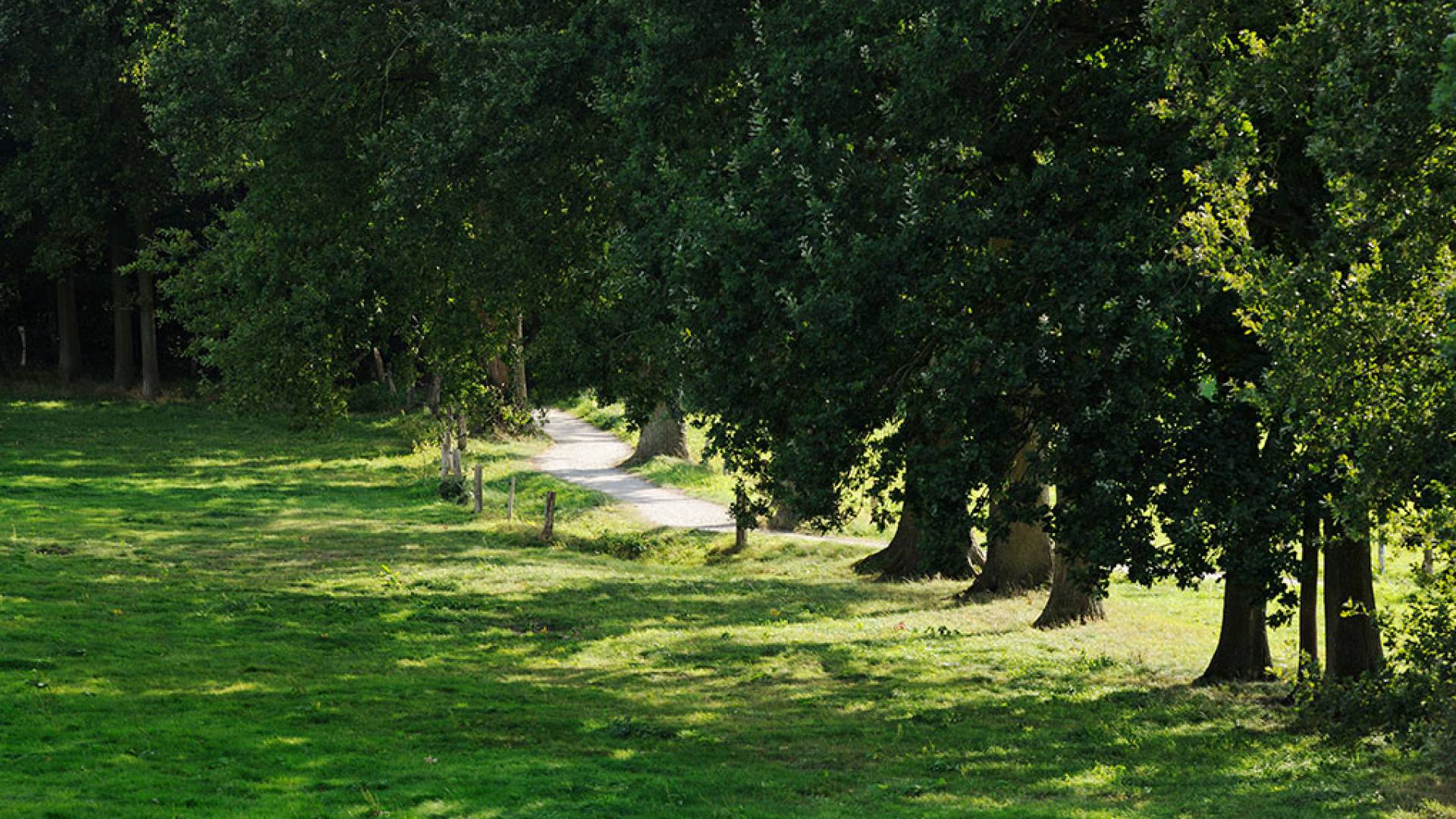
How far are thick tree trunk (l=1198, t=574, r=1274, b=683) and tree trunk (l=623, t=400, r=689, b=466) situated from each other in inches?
1159

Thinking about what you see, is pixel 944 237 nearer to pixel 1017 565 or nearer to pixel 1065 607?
pixel 1065 607

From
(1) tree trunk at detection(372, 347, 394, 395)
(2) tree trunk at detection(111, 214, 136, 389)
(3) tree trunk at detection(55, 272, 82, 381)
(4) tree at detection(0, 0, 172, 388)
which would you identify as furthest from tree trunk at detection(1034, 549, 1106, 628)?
(3) tree trunk at detection(55, 272, 82, 381)

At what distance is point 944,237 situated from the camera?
15219mm

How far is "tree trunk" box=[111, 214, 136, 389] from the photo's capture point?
189ft

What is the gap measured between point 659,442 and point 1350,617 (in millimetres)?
32916

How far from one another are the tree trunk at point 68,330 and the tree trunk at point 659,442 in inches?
1000

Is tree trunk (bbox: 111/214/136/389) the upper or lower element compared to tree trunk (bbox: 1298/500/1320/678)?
upper

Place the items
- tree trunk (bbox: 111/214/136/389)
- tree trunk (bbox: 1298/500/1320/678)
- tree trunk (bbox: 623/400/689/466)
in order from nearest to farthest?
tree trunk (bbox: 1298/500/1320/678) → tree trunk (bbox: 623/400/689/466) → tree trunk (bbox: 111/214/136/389)

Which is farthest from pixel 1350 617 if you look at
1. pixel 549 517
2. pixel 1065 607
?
pixel 549 517

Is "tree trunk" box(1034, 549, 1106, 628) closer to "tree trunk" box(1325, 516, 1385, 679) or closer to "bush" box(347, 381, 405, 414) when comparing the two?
"tree trunk" box(1325, 516, 1385, 679)

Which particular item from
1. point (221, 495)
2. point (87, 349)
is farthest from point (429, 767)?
point (87, 349)

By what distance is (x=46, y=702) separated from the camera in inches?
585

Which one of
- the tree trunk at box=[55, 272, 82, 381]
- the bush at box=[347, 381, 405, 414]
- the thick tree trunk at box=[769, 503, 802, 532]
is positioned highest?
the tree trunk at box=[55, 272, 82, 381]

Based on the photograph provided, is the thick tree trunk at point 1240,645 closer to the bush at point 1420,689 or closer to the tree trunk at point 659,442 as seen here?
the bush at point 1420,689
